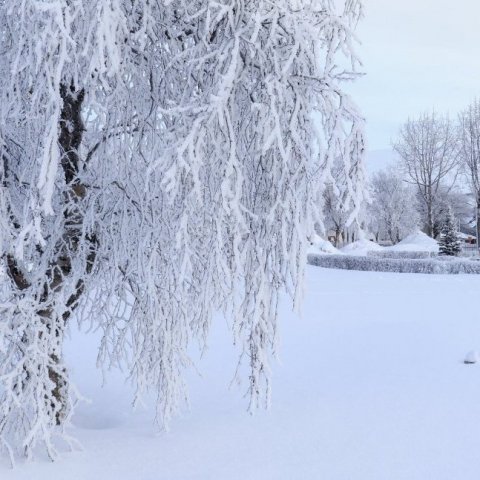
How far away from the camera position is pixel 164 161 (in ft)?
12.8

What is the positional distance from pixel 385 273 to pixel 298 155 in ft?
56.0

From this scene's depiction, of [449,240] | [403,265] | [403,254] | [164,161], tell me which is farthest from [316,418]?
[403,254]

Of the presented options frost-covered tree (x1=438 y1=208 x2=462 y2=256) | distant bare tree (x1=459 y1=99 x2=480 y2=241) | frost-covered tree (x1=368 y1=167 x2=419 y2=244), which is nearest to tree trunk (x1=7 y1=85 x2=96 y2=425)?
frost-covered tree (x1=438 y1=208 x2=462 y2=256)

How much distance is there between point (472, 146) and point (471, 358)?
27193 millimetres

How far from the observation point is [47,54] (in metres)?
3.97

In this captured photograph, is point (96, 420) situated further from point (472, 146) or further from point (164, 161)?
point (472, 146)

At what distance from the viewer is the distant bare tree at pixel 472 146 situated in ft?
107

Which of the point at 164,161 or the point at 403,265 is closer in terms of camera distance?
the point at 164,161

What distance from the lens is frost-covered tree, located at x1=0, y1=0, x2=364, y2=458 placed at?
3939 millimetres

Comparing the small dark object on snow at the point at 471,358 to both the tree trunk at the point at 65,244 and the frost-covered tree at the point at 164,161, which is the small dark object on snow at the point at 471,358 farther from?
the tree trunk at the point at 65,244

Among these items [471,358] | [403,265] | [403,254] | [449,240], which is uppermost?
[449,240]

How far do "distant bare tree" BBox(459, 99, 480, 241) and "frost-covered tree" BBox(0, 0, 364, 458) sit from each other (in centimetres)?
3025

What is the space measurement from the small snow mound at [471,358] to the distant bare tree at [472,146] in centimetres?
2606

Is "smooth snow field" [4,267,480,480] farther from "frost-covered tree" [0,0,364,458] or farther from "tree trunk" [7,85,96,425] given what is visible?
"tree trunk" [7,85,96,425]
